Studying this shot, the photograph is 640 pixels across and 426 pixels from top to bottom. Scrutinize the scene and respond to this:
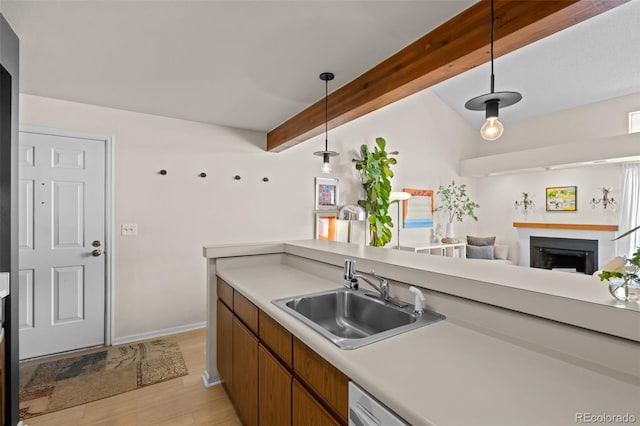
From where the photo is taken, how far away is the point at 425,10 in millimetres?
1612

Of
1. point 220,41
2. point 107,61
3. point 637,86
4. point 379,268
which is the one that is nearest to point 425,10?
point 220,41

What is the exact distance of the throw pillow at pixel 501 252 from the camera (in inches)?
237

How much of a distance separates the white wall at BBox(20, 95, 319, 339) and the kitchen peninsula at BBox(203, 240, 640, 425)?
7.42ft

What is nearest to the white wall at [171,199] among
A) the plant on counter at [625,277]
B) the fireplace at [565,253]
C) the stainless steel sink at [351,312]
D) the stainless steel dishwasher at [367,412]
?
the stainless steel sink at [351,312]

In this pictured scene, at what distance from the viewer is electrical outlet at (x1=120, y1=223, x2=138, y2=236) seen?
311 centimetres

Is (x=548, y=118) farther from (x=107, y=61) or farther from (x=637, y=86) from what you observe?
(x=107, y=61)

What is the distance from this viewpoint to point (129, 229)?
3.14m

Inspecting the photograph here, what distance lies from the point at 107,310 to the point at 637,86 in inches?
299

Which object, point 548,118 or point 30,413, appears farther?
point 548,118

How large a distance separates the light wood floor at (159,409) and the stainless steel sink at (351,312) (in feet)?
3.06

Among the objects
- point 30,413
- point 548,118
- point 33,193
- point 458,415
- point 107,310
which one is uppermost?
point 548,118

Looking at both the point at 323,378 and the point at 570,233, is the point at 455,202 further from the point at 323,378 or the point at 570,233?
the point at 323,378

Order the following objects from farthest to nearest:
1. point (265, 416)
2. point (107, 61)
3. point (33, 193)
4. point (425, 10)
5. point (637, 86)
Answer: point (637, 86) < point (33, 193) < point (107, 61) < point (425, 10) < point (265, 416)

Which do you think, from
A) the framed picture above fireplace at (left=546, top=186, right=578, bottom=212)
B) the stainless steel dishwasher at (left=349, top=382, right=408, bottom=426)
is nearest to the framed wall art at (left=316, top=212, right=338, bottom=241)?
the stainless steel dishwasher at (left=349, top=382, right=408, bottom=426)
